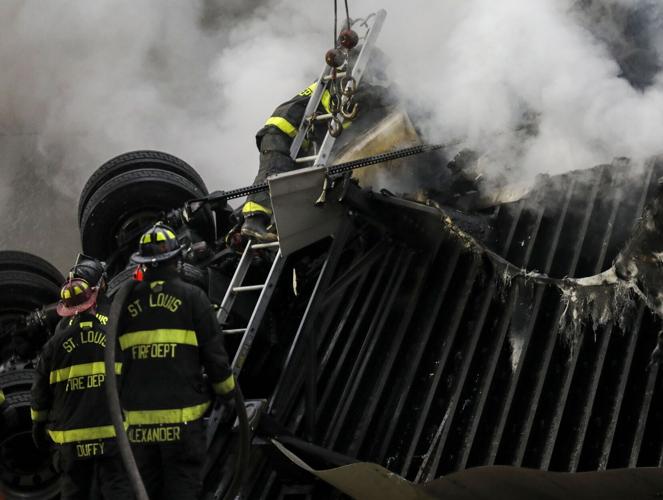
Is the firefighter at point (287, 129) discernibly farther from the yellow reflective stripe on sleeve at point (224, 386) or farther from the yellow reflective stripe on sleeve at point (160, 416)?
the yellow reflective stripe on sleeve at point (160, 416)

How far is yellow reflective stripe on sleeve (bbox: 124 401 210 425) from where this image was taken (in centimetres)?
379

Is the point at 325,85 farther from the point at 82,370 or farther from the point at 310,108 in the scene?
the point at 82,370

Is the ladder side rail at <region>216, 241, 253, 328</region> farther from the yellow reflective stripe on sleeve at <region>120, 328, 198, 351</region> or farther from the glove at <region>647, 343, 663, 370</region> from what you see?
the glove at <region>647, 343, 663, 370</region>

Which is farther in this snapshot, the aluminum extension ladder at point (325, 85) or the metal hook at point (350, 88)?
the aluminum extension ladder at point (325, 85)

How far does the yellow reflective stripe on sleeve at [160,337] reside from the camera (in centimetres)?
384

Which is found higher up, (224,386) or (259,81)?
(259,81)

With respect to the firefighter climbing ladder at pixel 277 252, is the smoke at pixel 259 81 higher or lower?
higher

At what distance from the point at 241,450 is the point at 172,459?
43 cm

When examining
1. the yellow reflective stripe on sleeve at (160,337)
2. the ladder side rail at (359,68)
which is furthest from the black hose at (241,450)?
the ladder side rail at (359,68)

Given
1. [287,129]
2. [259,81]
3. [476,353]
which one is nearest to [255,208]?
[287,129]

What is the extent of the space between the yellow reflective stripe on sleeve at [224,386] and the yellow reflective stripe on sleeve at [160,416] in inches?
5.6

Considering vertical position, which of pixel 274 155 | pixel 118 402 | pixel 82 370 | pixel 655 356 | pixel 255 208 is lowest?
pixel 118 402

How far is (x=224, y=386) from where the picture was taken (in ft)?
12.8

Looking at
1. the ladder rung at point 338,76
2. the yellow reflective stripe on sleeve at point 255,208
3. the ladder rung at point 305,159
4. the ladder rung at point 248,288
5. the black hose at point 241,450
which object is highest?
the ladder rung at point 338,76
